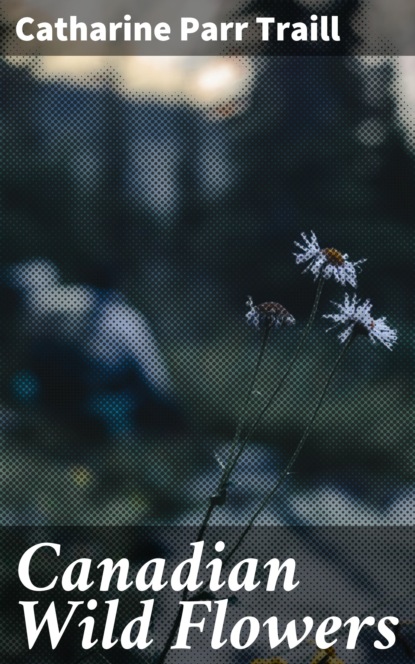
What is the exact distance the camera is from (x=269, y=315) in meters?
0.91

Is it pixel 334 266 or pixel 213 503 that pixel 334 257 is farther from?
pixel 213 503

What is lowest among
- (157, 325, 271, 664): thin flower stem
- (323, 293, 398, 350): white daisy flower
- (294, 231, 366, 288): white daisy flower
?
(157, 325, 271, 664): thin flower stem

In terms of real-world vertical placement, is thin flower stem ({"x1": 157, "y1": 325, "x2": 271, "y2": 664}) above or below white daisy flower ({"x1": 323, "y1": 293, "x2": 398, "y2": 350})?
below

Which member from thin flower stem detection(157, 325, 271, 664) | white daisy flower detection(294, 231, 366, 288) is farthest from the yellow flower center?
thin flower stem detection(157, 325, 271, 664)

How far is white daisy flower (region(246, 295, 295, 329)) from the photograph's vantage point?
2.97ft

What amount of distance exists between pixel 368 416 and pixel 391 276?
6.8 inches

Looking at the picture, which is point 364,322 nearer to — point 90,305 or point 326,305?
point 326,305

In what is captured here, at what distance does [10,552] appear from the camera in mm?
1073

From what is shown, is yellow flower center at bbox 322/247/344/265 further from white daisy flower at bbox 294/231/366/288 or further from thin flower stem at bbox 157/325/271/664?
thin flower stem at bbox 157/325/271/664

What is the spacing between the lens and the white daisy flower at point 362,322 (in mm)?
896

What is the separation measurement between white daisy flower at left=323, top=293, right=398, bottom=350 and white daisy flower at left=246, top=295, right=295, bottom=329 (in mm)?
38

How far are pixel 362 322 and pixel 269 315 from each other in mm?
90

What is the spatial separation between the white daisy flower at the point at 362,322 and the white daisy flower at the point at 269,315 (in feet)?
0.13

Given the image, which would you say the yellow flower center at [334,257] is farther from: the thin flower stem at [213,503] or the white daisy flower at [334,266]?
the thin flower stem at [213,503]
